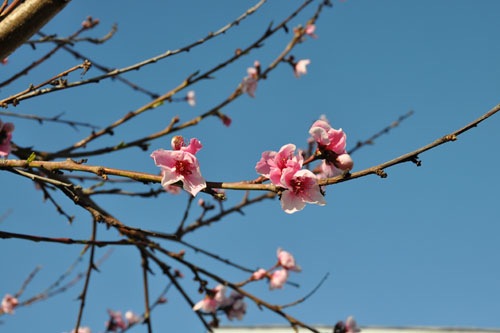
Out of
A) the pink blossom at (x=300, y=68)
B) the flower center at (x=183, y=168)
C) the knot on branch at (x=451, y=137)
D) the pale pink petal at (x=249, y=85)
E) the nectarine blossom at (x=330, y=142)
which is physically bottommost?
the knot on branch at (x=451, y=137)

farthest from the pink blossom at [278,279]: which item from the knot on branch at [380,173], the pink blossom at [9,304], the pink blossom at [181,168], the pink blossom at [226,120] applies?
the pink blossom at [9,304]

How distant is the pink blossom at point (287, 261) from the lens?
3.66 metres

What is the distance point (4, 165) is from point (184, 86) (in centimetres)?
149

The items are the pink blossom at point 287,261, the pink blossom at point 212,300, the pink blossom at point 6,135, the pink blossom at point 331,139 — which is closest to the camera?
the pink blossom at point 331,139

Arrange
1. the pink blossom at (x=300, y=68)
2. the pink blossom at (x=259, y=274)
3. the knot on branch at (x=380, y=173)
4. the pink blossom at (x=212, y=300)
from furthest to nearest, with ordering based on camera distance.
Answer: the pink blossom at (x=300, y=68), the pink blossom at (x=259, y=274), the pink blossom at (x=212, y=300), the knot on branch at (x=380, y=173)

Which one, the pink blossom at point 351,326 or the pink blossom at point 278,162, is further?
the pink blossom at point 351,326

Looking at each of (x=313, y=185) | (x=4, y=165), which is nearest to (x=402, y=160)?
(x=313, y=185)

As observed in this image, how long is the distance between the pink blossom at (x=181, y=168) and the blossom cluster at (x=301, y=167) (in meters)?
0.20

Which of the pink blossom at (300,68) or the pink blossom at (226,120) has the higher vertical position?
the pink blossom at (300,68)

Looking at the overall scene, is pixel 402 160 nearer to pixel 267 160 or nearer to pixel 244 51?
pixel 267 160

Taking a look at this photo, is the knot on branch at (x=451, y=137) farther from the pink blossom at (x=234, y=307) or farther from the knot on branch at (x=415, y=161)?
the pink blossom at (x=234, y=307)

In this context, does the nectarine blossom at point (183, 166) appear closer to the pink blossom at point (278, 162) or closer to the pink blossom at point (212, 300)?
the pink blossom at point (278, 162)

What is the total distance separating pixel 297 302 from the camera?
104 inches

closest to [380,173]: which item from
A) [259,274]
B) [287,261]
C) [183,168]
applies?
[183,168]
